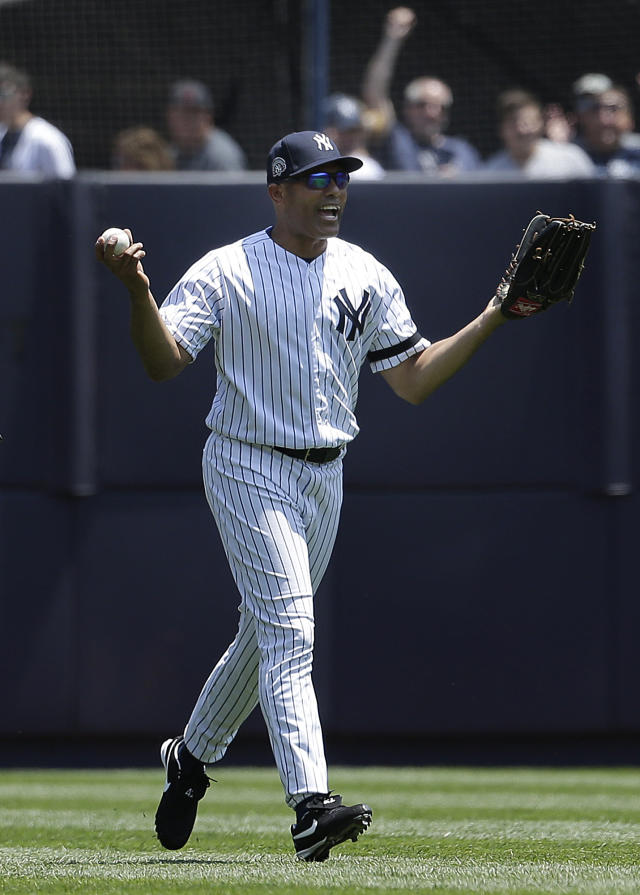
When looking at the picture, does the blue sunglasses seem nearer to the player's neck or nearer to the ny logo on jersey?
the player's neck

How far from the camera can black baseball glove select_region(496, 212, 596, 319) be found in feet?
12.6

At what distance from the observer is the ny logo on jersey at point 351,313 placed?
4012mm

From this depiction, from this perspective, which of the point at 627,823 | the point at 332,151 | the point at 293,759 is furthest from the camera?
the point at 627,823

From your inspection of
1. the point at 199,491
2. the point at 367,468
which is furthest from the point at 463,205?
the point at 199,491

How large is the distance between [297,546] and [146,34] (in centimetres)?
518

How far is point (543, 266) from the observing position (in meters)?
3.85

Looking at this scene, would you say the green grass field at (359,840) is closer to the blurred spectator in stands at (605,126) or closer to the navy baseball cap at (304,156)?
the navy baseball cap at (304,156)

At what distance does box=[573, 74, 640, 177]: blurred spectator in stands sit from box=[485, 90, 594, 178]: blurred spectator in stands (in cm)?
9

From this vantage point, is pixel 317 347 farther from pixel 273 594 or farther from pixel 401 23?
pixel 401 23

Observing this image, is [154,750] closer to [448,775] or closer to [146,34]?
[448,775]

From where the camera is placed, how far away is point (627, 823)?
470 centimetres

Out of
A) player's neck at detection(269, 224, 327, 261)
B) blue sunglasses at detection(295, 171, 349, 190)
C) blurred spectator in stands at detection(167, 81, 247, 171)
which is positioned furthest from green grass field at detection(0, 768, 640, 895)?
blurred spectator in stands at detection(167, 81, 247, 171)

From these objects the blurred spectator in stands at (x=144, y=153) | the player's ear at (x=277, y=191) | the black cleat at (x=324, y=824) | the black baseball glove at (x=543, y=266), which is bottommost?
the black cleat at (x=324, y=824)

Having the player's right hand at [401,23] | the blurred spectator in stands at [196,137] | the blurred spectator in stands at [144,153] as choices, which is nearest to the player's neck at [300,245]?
the blurred spectator in stands at [144,153]
